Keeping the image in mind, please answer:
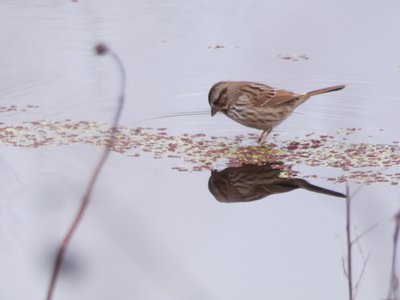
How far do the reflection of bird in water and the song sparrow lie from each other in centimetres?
68

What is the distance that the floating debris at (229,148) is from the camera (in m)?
6.30

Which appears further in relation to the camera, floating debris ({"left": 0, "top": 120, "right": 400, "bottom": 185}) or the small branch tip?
floating debris ({"left": 0, "top": 120, "right": 400, "bottom": 185})

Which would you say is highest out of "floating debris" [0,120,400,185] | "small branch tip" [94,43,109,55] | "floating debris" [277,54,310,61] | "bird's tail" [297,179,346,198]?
"small branch tip" [94,43,109,55]

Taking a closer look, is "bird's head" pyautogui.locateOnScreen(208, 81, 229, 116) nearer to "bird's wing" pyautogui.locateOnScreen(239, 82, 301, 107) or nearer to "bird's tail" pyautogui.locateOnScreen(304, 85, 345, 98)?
"bird's wing" pyautogui.locateOnScreen(239, 82, 301, 107)

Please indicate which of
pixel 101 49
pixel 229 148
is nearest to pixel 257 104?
pixel 229 148

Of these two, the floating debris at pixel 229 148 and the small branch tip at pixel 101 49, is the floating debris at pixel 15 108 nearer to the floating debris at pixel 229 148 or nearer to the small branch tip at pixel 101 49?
the floating debris at pixel 229 148

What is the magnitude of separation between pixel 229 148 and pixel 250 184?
75 centimetres

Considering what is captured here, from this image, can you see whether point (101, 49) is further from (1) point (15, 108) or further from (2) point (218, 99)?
(1) point (15, 108)

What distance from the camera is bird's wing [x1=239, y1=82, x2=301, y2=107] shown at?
22.9 feet

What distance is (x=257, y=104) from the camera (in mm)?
6984

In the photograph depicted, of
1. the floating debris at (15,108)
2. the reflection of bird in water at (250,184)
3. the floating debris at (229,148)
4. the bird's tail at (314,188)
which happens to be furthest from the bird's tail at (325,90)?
the floating debris at (15,108)

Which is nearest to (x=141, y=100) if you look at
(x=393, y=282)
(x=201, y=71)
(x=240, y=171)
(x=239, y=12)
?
(x=201, y=71)

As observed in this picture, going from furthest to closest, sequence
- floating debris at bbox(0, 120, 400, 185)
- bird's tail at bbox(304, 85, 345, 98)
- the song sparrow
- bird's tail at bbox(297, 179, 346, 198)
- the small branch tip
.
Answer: bird's tail at bbox(304, 85, 345, 98), the song sparrow, floating debris at bbox(0, 120, 400, 185), bird's tail at bbox(297, 179, 346, 198), the small branch tip

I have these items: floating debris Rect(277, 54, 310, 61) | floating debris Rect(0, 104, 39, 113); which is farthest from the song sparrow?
floating debris Rect(277, 54, 310, 61)
